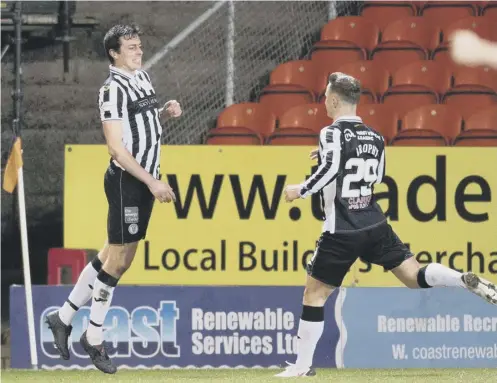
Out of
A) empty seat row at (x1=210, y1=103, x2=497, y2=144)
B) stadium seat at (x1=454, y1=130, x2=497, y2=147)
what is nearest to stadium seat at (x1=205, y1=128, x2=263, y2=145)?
empty seat row at (x1=210, y1=103, x2=497, y2=144)

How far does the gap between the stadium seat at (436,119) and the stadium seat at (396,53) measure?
1.02 m

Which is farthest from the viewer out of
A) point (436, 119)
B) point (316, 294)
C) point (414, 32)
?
point (414, 32)

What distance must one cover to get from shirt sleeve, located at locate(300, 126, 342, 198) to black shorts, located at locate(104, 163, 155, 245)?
1.00 metres

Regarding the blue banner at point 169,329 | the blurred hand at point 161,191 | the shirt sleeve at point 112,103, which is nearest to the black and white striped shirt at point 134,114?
the shirt sleeve at point 112,103

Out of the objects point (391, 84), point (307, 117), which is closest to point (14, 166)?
point (307, 117)

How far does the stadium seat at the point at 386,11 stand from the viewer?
1280cm

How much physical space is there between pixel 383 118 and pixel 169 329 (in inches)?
135

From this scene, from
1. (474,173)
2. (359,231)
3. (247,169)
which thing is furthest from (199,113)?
(359,231)

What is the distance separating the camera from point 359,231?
23.9 ft

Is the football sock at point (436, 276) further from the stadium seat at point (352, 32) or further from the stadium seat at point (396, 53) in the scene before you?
the stadium seat at point (352, 32)

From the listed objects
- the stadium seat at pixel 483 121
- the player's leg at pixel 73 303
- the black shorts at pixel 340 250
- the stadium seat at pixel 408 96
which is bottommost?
the player's leg at pixel 73 303

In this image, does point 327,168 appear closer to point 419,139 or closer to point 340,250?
point 340,250

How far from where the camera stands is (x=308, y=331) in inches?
288

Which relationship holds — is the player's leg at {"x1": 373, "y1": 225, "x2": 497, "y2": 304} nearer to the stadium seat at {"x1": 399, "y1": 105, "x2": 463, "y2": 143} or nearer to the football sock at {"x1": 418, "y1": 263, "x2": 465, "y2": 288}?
the football sock at {"x1": 418, "y1": 263, "x2": 465, "y2": 288}
